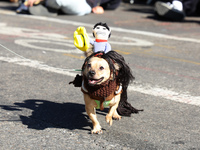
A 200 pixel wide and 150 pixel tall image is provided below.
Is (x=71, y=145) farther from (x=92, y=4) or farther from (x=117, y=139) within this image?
(x=92, y=4)

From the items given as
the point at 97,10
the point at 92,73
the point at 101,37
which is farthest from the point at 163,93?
the point at 97,10

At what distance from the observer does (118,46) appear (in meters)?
12.0

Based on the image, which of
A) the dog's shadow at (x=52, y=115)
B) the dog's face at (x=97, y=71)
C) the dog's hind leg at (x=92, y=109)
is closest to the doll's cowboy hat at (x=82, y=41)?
the dog's face at (x=97, y=71)

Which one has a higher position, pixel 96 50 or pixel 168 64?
pixel 96 50

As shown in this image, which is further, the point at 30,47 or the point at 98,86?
the point at 30,47

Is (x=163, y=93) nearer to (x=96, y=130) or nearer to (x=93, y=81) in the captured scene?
(x=96, y=130)

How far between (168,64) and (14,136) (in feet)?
18.8

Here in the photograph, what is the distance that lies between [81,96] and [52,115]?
3.54ft

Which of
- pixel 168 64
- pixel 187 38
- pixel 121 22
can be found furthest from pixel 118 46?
pixel 121 22

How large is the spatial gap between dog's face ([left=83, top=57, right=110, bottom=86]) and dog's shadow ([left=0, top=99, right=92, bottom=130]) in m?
0.93

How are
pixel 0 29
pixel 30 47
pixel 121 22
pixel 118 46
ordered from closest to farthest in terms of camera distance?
pixel 30 47 < pixel 118 46 < pixel 0 29 < pixel 121 22

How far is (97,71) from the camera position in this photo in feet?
15.2

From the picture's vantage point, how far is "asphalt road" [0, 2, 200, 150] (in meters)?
4.90

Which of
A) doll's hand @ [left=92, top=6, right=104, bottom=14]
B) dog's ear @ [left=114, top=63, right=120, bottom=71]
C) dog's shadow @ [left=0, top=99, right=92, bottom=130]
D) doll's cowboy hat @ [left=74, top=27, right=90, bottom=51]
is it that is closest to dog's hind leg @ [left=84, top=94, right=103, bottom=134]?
dog's shadow @ [left=0, top=99, right=92, bottom=130]
